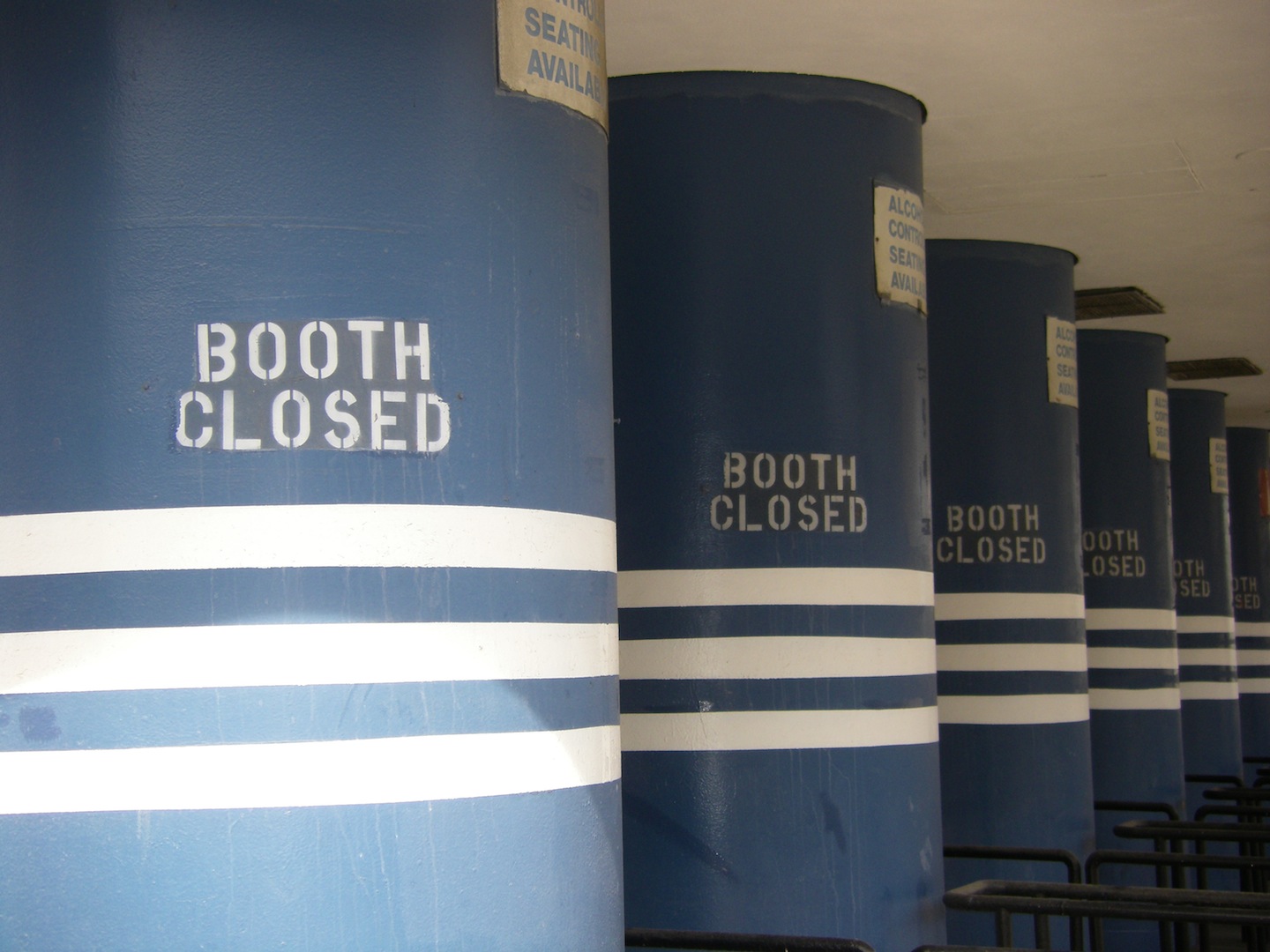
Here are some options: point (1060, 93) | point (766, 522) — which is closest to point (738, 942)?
point (766, 522)

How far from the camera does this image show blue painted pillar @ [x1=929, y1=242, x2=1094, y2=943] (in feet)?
22.5

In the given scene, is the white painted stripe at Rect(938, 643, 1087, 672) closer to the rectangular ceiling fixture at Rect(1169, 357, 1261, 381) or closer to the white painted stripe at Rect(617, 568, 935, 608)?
the white painted stripe at Rect(617, 568, 935, 608)

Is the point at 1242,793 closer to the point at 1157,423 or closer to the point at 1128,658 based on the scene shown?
the point at 1128,658

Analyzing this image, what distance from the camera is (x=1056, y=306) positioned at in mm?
7223

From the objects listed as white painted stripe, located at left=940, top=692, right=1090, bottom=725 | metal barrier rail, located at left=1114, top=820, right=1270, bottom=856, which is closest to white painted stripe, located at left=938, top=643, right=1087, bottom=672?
white painted stripe, located at left=940, top=692, right=1090, bottom=725

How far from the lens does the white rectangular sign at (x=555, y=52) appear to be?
10.1 ft

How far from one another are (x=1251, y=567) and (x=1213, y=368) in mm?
2636

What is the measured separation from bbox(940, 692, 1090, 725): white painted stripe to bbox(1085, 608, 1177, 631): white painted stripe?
1681mm

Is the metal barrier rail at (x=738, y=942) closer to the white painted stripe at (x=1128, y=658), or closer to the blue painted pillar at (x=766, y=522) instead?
the blue painted pillar at (x=766, y=522)

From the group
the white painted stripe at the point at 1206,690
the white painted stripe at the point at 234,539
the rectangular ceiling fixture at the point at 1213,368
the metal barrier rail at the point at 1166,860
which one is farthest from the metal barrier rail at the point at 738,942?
the rectangular ceiling fixture at the point at 1213,368

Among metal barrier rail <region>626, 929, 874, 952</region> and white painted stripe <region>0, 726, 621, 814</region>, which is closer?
white painted stripe <region>0, 726, 621, 814</region>

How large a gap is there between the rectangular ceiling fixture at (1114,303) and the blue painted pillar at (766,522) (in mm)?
3813

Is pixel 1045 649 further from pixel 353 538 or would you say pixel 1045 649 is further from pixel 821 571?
pixel 353 538

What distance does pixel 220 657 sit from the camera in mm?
2734
